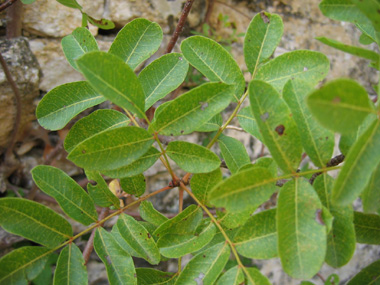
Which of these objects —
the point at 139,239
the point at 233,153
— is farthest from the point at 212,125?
the point at 139,239

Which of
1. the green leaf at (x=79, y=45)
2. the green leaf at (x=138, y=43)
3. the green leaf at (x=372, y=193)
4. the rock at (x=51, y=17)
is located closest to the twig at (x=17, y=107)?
the rock at (x=51, y=17)

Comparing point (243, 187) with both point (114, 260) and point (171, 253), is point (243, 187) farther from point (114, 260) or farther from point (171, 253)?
point (114, 260)

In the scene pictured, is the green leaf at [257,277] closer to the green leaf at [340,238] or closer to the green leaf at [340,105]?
the green leaf at [340,238]

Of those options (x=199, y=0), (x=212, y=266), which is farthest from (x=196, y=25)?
(x=212, y=266)

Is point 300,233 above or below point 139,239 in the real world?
above

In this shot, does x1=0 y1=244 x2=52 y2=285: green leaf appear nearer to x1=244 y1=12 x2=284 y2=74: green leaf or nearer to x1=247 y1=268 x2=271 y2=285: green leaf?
x1=247 y1=268 x2=271 y2=285: green leaf

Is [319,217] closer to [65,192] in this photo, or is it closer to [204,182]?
[204,182]
